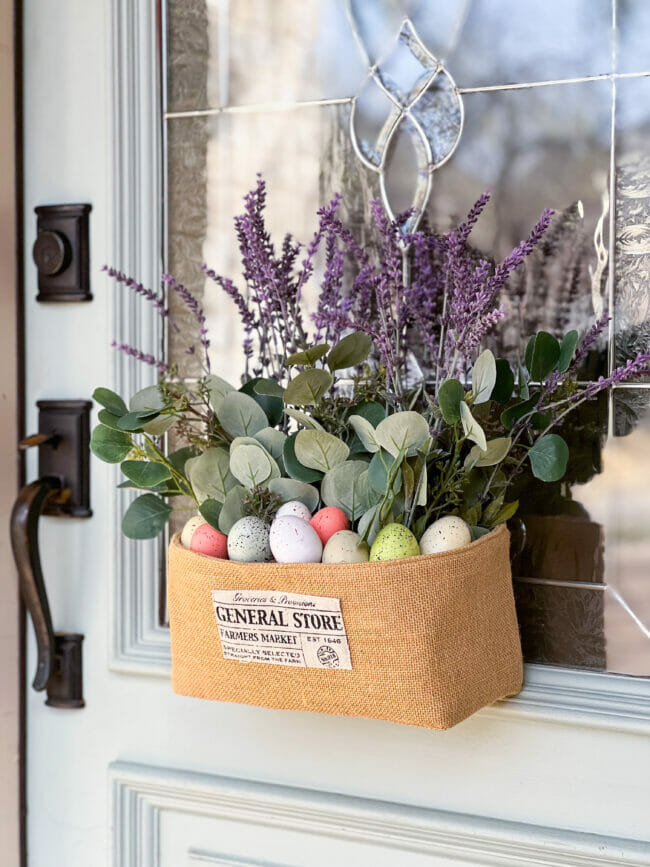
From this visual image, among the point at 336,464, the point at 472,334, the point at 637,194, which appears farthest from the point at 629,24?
the point at 336,464

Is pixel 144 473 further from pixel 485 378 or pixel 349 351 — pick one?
pixel 485 378

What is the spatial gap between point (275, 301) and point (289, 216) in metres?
0.19

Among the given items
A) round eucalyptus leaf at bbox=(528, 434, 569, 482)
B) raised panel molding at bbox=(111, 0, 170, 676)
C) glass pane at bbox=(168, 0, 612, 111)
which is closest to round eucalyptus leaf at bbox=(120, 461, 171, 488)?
raised panel molding at bbox=(111, 0, 170, 676)

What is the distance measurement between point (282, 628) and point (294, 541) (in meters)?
0.08

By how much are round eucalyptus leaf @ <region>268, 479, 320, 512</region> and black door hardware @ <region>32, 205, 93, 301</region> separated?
419 millimetres

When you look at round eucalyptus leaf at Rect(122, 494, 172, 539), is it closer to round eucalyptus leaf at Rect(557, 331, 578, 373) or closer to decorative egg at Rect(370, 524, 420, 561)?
decorative egg at Rect(370, 524, 420, 561)

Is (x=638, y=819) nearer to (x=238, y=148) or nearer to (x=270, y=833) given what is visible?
(x=270, y=833)

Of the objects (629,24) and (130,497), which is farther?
(130,497)

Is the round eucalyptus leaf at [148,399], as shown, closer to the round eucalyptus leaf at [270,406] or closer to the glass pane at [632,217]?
the round eucalyptus leaf at [270,406]

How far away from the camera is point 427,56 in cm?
95

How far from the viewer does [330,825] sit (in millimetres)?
979

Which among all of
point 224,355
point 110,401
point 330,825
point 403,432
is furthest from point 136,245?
point 330,825

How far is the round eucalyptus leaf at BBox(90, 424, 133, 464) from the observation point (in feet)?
2.77

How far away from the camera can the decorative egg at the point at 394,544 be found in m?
0.72
